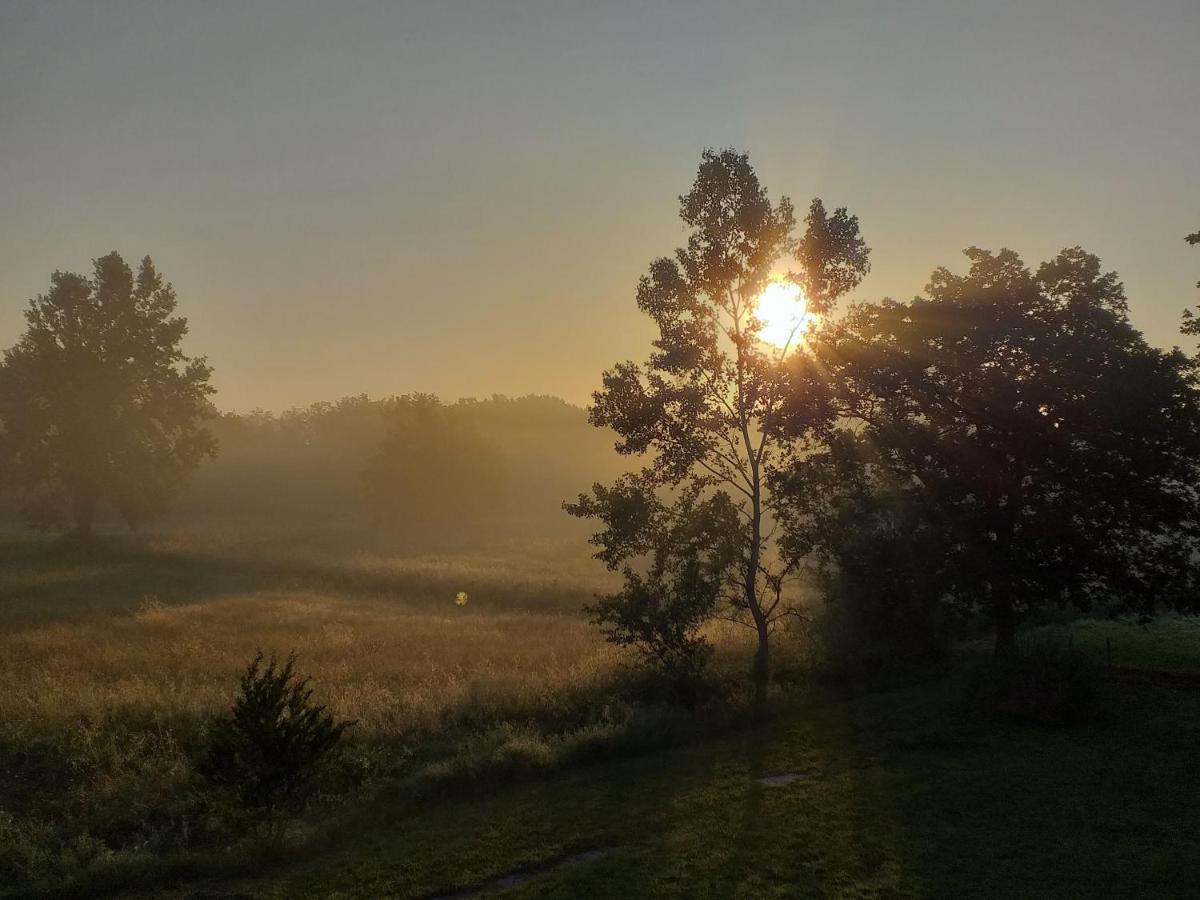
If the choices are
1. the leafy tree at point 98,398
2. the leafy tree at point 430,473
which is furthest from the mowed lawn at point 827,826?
the leafy tree at point 430,473

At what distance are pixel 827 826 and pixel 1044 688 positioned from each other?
32.2ft

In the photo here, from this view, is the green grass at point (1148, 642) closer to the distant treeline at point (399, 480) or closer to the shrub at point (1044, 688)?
the shrub at point (1044, 688)

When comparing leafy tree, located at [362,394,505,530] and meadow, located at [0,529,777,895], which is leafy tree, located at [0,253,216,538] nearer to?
meadow, located at [0,529,777,895]

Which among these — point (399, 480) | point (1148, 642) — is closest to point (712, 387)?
point (1148, 642)

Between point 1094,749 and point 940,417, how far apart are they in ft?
→ 40.6

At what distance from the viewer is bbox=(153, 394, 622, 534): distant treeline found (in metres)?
88.5

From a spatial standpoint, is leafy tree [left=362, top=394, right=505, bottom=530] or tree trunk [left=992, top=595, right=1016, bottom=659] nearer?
tree trunk [left=992, top=595, right=1016, bottom=659]

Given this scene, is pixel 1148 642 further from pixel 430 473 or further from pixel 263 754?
pixel 430 473

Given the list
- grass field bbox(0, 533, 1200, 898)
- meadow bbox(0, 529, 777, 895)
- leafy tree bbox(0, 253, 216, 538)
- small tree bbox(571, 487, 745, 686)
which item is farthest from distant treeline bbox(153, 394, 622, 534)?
small tree bbox(571, 487, 745, 686)

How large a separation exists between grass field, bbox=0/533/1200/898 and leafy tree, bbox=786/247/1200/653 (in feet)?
11.0

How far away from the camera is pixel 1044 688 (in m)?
18.8

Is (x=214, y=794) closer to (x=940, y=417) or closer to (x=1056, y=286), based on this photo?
(x=940, y=417)

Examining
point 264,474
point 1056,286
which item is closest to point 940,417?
point 1056,286

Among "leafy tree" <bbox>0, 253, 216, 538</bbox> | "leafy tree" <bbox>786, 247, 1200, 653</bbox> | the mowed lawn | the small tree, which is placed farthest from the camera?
"leafy tree" <bbox>0, 253, 216, 538</bbox>
